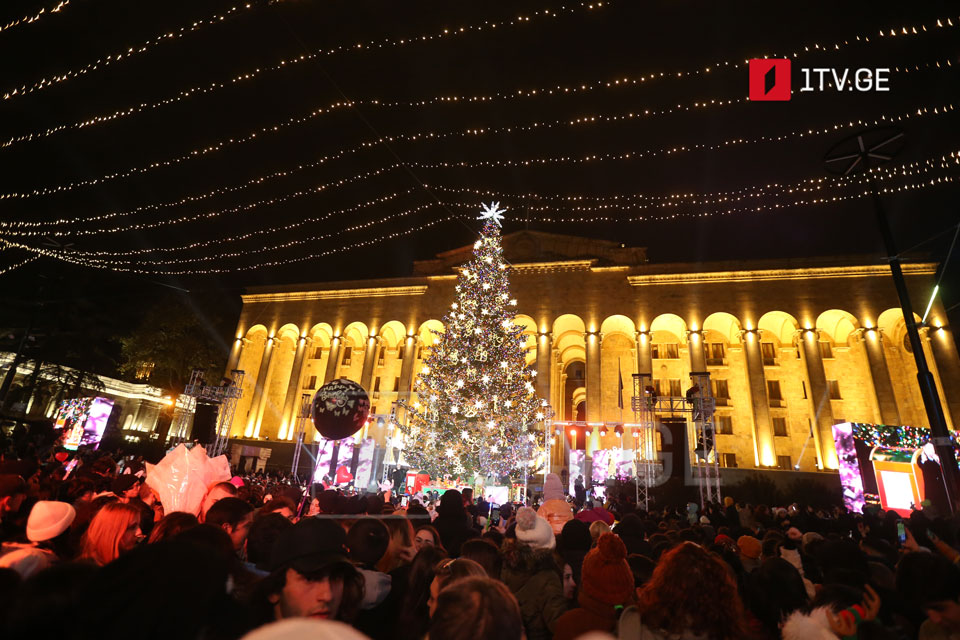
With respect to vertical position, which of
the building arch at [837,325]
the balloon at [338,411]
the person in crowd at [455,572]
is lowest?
the person in crowd at [455,572]

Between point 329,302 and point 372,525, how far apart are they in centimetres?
3351

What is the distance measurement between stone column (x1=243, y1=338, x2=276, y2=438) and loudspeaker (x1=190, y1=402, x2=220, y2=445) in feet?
27.8

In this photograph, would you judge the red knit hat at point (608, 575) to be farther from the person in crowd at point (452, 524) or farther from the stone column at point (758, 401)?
the stone column at point (758, 401)

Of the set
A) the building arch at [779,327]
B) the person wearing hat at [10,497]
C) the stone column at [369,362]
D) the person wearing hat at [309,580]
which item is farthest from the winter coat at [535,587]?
the stone column at [369,362]

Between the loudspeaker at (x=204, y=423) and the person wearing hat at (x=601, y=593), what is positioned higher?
the loudspeaker at (x=204, y=423)

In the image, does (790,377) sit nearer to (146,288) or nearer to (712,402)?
(712,402)

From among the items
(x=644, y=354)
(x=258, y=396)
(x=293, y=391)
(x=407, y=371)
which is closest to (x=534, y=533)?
(x=644, y=354)

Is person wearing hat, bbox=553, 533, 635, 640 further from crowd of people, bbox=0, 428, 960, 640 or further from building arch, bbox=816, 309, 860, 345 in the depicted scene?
building arch, bbox=816, 309, 860, 345

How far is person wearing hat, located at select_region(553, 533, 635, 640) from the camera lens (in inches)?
107

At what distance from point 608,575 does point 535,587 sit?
736 millimetres

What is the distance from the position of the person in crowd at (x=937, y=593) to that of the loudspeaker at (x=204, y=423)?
87.6 ft

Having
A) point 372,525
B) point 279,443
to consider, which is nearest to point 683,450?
point 372,525

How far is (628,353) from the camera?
30.3 meters

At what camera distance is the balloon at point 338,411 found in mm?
5965
